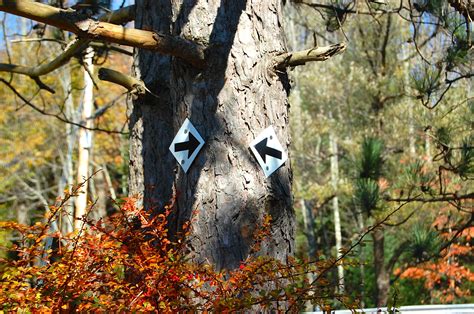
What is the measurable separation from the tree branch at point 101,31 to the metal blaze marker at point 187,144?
0.31 meters

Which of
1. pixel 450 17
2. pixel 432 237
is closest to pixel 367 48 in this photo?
pixel 432 237

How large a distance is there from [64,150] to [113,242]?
15072 mm

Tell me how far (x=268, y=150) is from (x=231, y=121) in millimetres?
213

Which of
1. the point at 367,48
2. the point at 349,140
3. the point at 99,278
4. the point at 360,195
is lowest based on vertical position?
the point at 99,278

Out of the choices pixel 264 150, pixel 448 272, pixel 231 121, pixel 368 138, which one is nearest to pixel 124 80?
pixel 231 121

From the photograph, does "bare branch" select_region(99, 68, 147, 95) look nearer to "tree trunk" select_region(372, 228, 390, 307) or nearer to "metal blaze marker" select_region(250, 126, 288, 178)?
"metal blaze marker" select_region(250, 126, 288, 178)

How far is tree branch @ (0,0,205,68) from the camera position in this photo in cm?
242

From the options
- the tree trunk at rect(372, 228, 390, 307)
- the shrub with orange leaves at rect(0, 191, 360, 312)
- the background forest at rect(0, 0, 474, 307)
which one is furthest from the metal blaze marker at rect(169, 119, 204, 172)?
the tree trunk at rect(372, 228, 390, 307)

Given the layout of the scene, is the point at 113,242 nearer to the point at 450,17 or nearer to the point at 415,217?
the point at 450,17

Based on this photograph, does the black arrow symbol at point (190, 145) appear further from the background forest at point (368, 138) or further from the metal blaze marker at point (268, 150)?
the background forest at point (368, 138)

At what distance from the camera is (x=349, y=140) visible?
12.4 metres

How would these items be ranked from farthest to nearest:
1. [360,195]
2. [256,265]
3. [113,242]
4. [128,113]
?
[360,195] < [128,113] < [113,242] < [256,265]

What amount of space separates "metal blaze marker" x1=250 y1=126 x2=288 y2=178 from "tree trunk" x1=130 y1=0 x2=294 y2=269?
0.09 feet

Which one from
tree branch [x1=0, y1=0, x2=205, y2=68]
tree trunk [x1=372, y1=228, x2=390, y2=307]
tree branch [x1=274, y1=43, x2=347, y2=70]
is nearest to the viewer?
tree branch [x1=0, y1=0, x2=205, y2=68]
